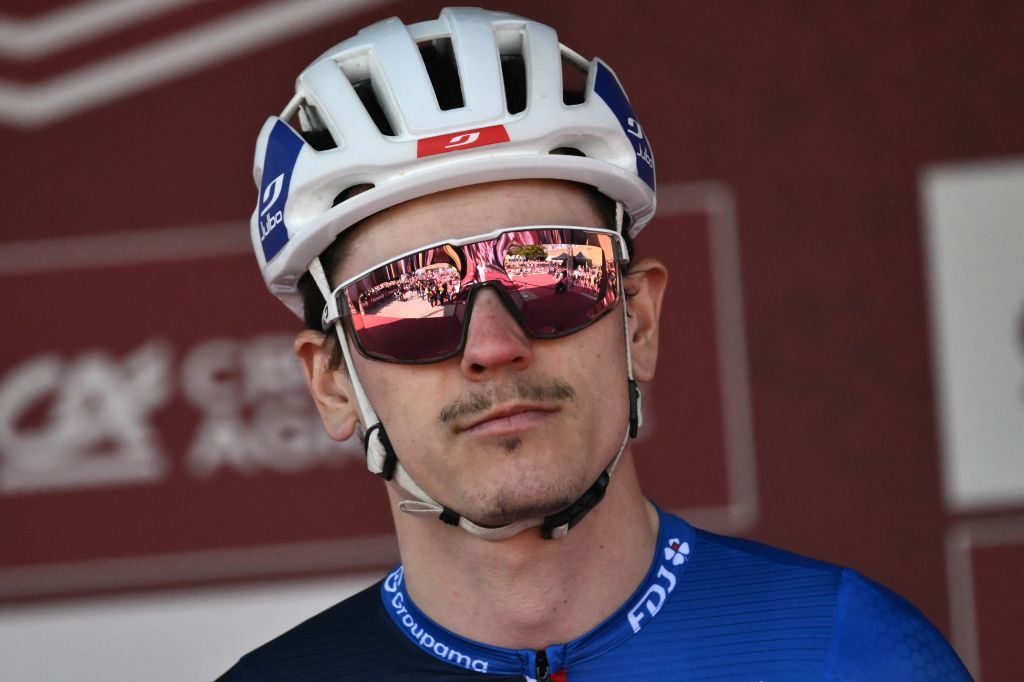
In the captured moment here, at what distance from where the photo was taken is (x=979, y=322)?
361 cm

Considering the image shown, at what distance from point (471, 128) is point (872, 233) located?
2.13 metres

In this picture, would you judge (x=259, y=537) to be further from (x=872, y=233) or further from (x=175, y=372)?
(x=872, y=233)

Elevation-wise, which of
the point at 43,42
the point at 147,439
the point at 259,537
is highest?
the point at 43,42

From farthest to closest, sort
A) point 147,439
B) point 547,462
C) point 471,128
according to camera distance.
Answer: point 147,439, point 471,128, point 547,462

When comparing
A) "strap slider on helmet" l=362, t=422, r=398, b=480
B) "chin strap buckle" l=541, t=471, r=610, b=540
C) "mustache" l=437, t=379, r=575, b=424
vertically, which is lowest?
"chin strap buckle" l=541, t=471, r=610, b=540

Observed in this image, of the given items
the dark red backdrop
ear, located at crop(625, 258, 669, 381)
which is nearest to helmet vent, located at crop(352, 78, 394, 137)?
ear, located at crop(625, 258, 669, 381)

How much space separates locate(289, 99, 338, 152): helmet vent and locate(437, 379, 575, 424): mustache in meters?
0.51

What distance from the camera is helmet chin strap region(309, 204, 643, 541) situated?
174 cm

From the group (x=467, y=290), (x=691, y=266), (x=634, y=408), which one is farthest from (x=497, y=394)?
(x=691, y=266)

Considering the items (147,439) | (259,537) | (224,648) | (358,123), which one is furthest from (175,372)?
(358,123)

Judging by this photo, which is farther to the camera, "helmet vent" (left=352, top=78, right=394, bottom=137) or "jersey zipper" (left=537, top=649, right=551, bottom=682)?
"helmet vent" (left=352, top=78, right=394, bottom=137)

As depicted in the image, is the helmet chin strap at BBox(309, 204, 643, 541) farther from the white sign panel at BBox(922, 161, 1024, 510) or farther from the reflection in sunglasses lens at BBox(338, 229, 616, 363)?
the white sign panel at BBox(922, 161, 1024, 510)

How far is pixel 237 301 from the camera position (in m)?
3.62

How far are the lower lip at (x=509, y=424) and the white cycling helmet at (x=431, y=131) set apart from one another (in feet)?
1.10
